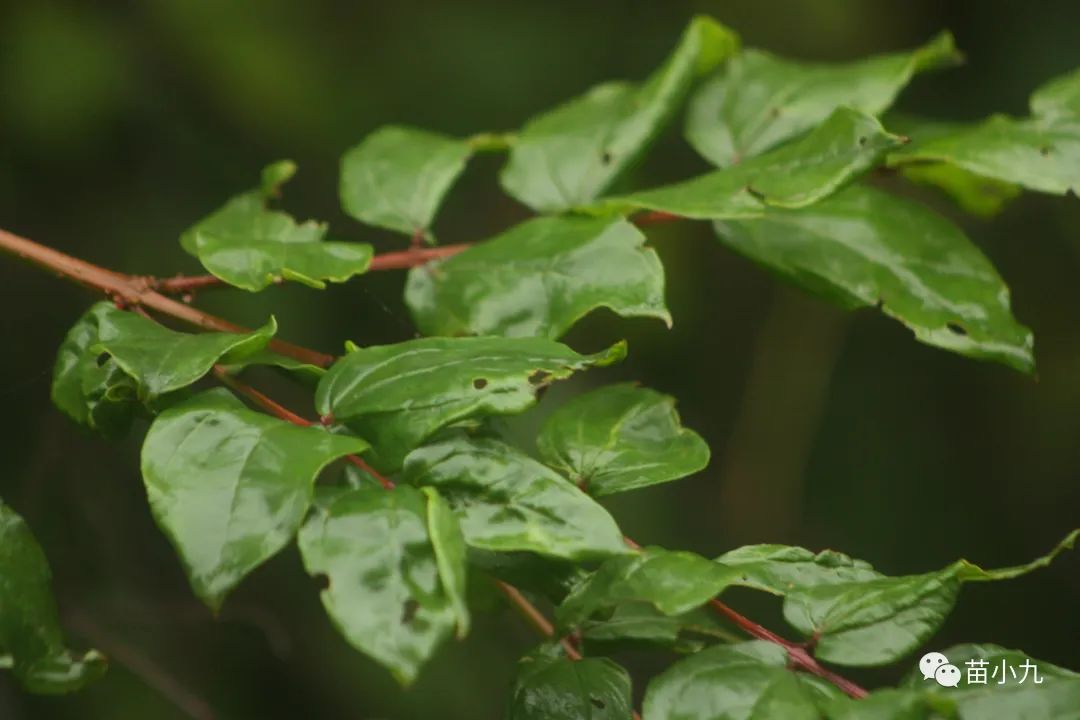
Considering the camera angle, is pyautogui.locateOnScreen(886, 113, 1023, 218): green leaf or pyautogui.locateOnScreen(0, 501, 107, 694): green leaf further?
pyautogui.locateOnScreen(886, 113, 1023, 218): green leaf

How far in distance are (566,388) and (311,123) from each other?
1.69ft

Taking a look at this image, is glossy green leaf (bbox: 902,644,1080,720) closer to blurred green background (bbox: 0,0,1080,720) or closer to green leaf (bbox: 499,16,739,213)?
green leaf (bbox: 499,16,739,213)

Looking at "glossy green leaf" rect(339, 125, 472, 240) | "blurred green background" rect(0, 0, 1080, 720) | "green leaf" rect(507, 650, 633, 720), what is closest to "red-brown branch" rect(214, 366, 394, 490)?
"green leaf" rect(507, 650, 633, 720)

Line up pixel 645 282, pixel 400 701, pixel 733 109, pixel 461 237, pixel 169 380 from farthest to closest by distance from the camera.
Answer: pixel 461 237 < pixel 400 701 < pixel 733 109 < pixel 645 282 < pixel 169 380

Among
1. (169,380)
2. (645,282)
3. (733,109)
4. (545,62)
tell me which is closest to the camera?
(169,380)

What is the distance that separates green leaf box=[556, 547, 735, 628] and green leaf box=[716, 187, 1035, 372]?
0.27m

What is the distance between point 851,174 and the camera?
2.18 feet

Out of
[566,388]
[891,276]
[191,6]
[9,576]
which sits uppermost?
[191,6]

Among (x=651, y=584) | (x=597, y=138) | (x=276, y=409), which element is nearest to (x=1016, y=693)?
(x=651, y=584)

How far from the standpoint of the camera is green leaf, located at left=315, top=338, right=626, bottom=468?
54 cm

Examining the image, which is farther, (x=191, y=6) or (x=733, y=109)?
(x=191, y=6)

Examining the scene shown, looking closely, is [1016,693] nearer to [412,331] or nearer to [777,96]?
[777,96]

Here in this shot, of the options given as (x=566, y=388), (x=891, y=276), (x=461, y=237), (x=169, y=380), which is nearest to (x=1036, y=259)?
(x=566, y=388)

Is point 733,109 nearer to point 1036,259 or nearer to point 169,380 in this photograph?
point 169,380
